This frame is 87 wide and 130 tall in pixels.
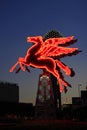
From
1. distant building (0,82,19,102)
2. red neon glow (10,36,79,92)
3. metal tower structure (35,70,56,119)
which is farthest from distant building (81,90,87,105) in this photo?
red neon glow (10,36,79,92)

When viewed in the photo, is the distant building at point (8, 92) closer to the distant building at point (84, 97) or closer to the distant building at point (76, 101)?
the distant building at point (76, 101)

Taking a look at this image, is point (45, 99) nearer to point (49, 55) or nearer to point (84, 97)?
point (49, 55)

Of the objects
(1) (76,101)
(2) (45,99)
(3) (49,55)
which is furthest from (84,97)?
(3) (49,55)

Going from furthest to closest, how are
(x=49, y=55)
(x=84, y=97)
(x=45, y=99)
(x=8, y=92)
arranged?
(x=84, y=97), (x=8, y=92), (x=45, y=99), (x=49, y=55)

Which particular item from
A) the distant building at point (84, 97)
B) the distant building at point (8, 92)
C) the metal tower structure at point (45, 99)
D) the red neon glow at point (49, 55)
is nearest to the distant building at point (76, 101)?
the distant building at point (84, 97)

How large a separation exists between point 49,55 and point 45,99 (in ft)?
20.0

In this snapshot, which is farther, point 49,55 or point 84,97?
point 84,97

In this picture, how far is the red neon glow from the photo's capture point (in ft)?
149

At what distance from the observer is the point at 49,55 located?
153 ft

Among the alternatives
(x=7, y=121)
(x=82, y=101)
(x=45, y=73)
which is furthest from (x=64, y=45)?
(x=82, y=101)

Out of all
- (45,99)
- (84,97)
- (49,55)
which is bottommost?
(45,99)

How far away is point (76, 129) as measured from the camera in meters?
37.5

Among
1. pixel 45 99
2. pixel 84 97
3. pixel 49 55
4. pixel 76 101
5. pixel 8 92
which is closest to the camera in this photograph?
pixel 49 55

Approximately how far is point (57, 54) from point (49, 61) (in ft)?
4.76
